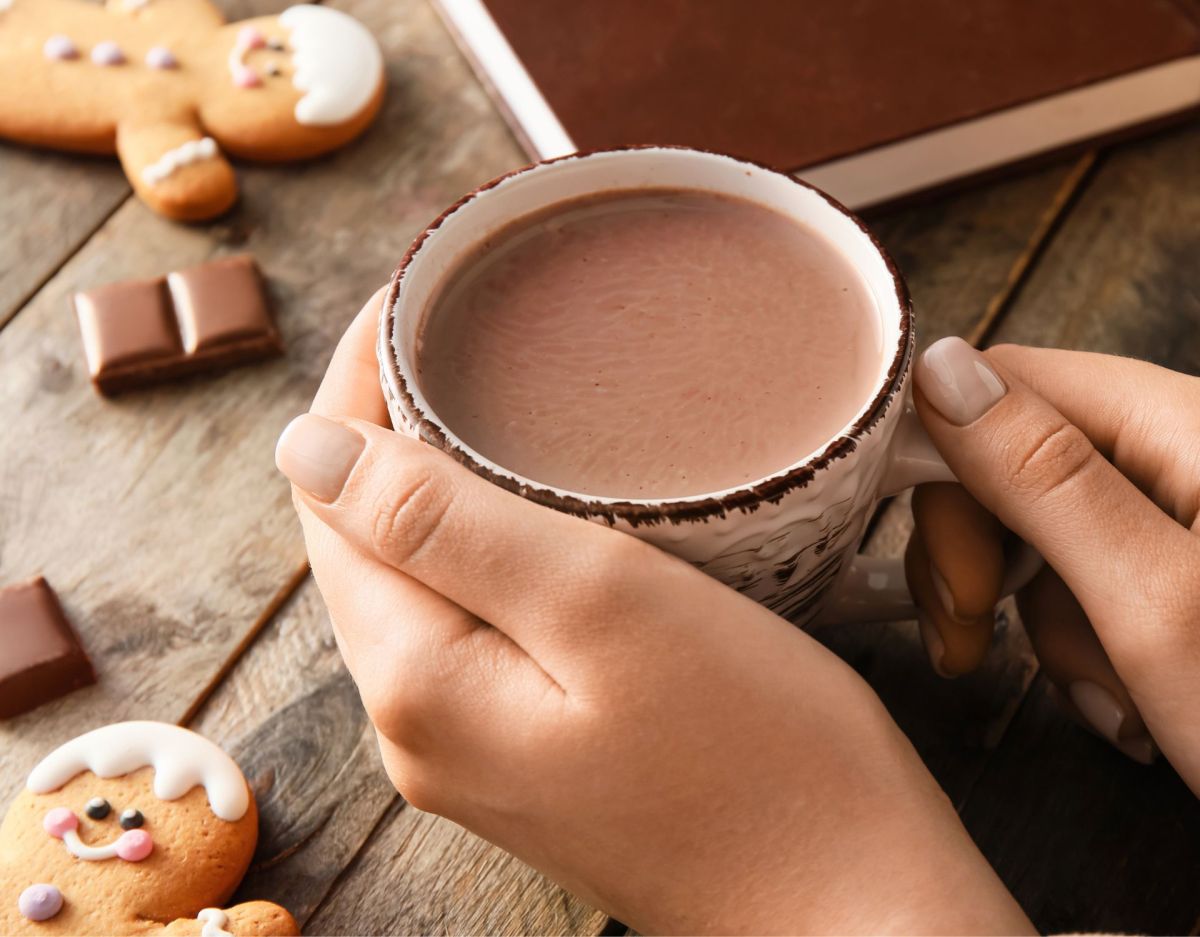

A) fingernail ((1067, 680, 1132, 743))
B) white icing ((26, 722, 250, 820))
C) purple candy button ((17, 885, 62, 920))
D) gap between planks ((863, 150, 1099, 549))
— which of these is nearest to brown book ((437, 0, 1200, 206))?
gap between planks ((863, 150, 1099, 549))

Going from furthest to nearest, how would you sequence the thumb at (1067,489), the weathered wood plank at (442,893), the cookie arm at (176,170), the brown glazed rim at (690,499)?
1. the cookie arm at (176,170)
2. the weathered wood plank at (442,893)
3. the thumb at (1067,489)
4. the brown glazed rim at (690,499)

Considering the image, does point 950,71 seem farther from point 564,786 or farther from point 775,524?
point 564,786

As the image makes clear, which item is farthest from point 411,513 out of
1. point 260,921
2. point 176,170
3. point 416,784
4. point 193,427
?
point 176,170

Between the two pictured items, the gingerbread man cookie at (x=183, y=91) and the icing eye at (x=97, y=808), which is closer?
the icing eye at (x=97, y=808)

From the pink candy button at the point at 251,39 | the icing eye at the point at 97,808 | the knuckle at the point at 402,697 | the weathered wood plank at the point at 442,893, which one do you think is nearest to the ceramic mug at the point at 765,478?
the knuckle at the point at 402,697

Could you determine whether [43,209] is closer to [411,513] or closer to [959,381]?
[411,513]

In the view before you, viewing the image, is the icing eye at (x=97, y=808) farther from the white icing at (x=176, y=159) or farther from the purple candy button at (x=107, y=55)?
the purple candy button at (x=107, y=55)

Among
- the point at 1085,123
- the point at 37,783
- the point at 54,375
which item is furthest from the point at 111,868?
the point at 1085,123

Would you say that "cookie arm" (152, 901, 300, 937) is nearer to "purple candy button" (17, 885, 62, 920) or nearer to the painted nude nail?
"purple candy button" (17, 885, 62, 920)
